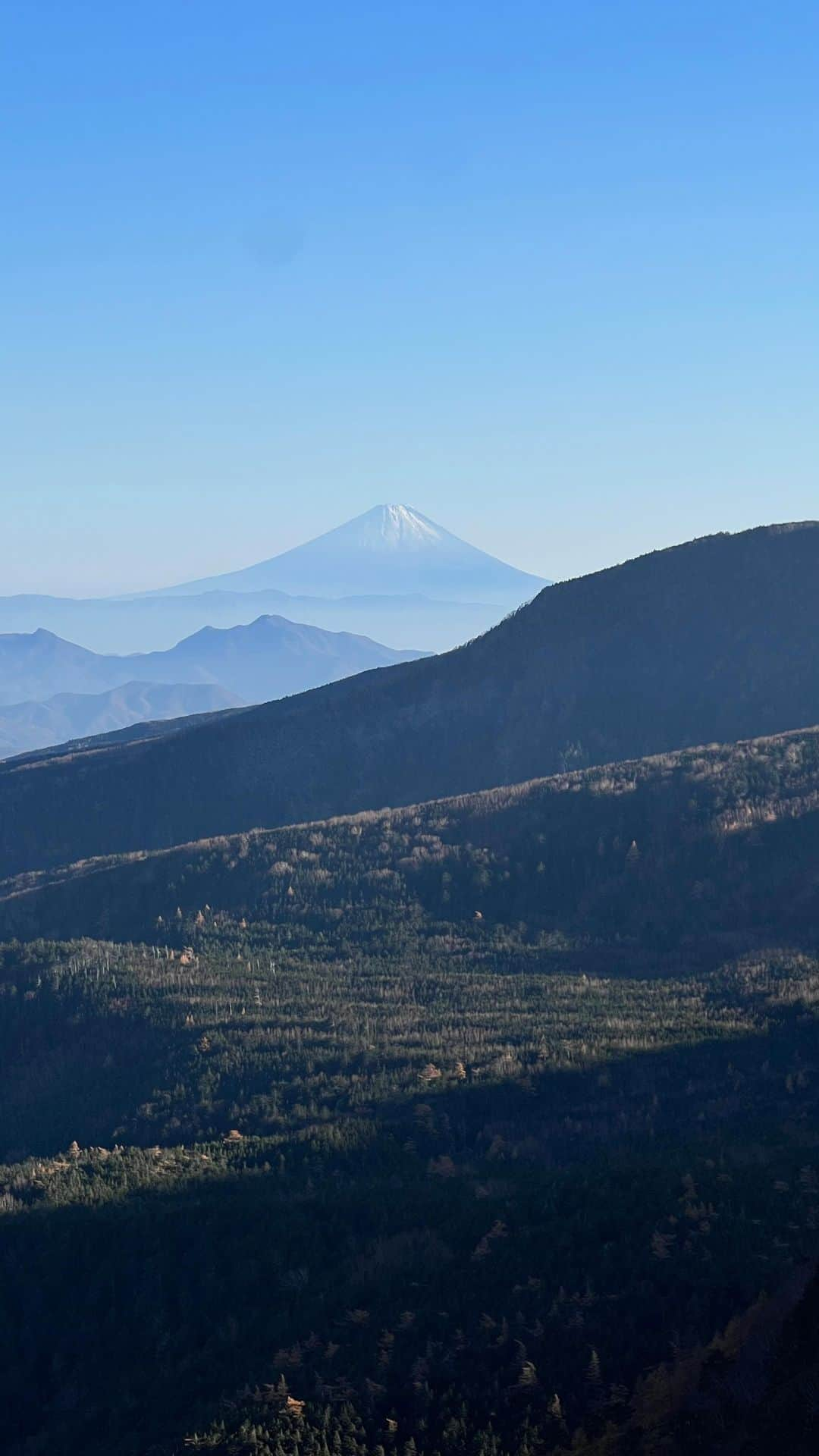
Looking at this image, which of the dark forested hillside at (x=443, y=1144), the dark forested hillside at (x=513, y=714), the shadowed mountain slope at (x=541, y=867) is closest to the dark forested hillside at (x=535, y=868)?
the shadowed mountain slope at (x=541, y=867)

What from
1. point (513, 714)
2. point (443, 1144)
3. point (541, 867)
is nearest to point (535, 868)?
point (541, 867)

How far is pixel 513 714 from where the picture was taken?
285 feet

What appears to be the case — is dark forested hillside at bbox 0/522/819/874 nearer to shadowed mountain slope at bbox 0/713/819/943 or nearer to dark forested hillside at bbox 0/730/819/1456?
shadowed mountain slope at bbox 0/713/819/943

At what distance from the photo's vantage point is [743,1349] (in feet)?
60.0

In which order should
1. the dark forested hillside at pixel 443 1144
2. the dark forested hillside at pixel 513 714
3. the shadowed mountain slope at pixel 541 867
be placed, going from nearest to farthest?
the dark forested hillside at pixel 443 1144
the shadowed mountain slope at pixel 541 867
the dark forested hillside at pixel 513 714

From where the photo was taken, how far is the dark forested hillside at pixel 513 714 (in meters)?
81.1

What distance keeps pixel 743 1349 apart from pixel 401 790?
65.8 m

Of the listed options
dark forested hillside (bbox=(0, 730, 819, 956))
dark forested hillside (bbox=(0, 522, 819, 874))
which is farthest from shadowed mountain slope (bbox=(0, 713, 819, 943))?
dark forested hillside (bbox=(0, 522, 819, 874))

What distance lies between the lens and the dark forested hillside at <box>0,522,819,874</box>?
266ft

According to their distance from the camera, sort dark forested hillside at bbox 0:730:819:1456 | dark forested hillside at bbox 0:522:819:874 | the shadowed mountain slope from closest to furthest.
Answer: dark forested hillside at bbox 0:730:819:1456 < the shadowed mountain slope < dark forested hillside at bbox 0:522:819:874

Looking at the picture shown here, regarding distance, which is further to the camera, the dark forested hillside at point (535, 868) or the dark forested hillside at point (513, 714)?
the dark forested hillside at point (513, 714)

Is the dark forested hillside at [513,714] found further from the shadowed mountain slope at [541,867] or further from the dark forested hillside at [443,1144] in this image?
the dark forested hillside at [443,1144]

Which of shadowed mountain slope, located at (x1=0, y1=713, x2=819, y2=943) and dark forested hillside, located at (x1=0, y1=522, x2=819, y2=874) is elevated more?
dark forested hillside, located at (x1=0, y1=522, x2=819, y2=874)

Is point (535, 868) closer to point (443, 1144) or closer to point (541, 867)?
point (541, 867)
